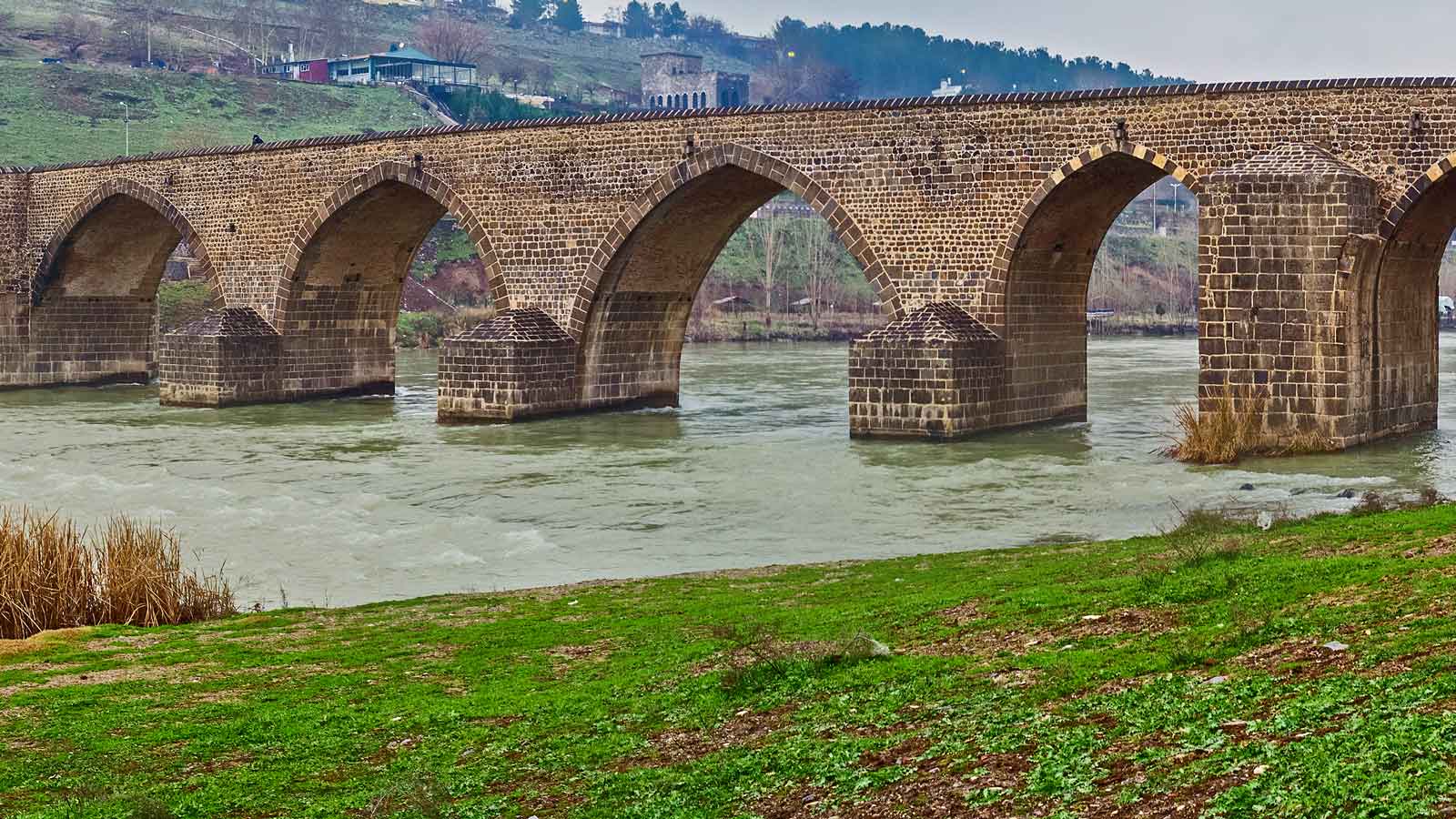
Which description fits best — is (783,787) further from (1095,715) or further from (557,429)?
(557,429)

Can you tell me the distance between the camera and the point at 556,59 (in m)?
164

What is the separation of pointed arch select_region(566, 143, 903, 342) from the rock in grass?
60.0 feet

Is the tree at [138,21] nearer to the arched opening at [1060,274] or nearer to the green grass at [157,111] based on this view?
the green grass at [157,111]

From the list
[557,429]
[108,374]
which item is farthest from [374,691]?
[108,374]

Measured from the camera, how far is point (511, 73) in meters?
139

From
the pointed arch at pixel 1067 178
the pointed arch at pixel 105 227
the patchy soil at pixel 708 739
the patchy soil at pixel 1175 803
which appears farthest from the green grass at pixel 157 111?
the patchy soil at pixel 1175 803

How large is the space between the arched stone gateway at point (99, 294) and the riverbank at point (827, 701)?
30716 millimetres

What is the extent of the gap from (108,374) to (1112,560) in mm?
34836

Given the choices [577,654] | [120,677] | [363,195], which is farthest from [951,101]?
[120,677]

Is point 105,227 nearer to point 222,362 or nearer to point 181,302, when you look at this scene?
point 222,362

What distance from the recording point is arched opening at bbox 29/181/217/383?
132 feet

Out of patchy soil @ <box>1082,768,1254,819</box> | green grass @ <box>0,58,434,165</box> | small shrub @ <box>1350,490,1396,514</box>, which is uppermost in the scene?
green grass @ <box>0,58,434,165</box>

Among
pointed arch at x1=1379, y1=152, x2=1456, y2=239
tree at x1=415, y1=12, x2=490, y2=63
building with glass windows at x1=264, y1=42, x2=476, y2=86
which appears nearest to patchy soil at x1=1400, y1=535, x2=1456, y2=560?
pointed arch at x1=1379, y1=152, x2=1456, y2=239

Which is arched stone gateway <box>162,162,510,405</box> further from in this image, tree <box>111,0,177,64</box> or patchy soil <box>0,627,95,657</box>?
tree <box>111,0,177,64</box>
